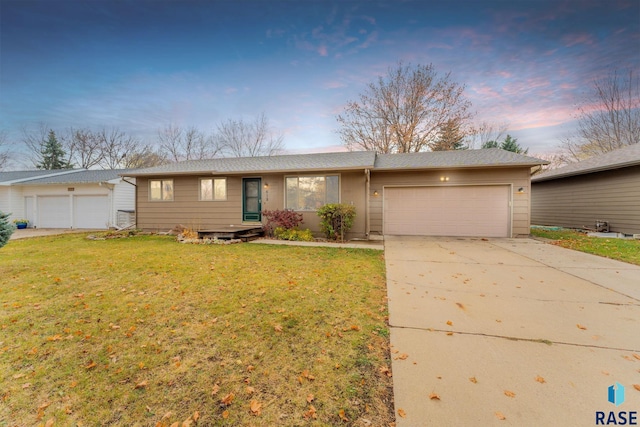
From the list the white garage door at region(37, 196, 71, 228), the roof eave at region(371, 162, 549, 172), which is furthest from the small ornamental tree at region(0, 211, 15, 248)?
the white garage door at region(37, 196, 71, 228)

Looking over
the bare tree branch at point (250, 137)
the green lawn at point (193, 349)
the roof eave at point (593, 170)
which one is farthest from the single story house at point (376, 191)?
the bare tree branch at point (250, 137)

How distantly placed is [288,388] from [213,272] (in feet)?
11.5

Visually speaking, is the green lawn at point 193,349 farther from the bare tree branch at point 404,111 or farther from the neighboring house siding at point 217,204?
the bare tree branch at point 404,111

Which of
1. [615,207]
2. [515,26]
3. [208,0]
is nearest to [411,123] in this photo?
[515,26]

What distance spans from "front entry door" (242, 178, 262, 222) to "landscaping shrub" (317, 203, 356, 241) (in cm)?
285

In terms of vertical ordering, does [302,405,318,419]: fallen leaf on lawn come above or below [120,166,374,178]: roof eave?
below

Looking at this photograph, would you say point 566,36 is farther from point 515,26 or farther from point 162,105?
point 162,105

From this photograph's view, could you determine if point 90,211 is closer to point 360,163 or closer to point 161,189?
point 161,189

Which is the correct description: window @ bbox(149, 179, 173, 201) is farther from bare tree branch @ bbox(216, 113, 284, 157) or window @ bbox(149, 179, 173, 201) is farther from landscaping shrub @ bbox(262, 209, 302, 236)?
bare tree branch @ bbox(216, 113, 284, 157)

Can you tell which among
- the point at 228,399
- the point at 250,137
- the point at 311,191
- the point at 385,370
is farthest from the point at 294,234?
the point at 250,137

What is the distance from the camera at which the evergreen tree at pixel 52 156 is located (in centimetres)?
2497

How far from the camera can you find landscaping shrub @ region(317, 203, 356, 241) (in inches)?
346

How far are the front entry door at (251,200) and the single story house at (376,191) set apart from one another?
0.04 metres

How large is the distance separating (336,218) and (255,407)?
741cm
